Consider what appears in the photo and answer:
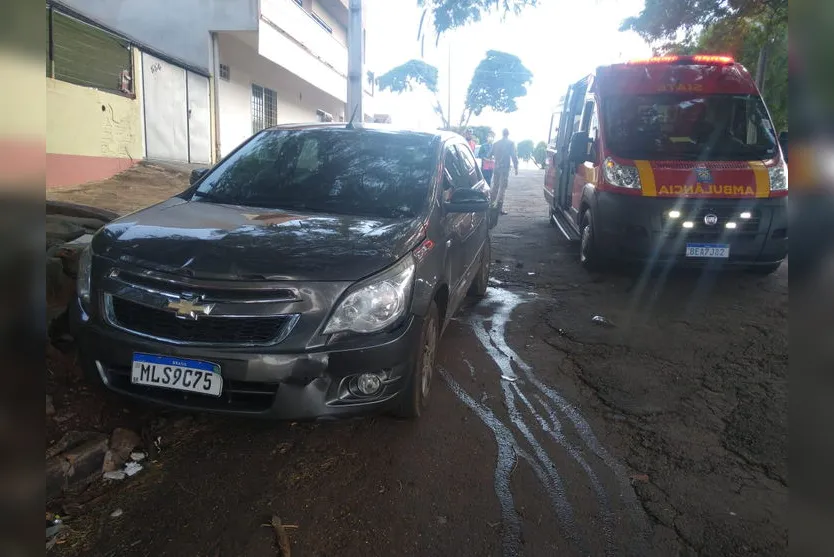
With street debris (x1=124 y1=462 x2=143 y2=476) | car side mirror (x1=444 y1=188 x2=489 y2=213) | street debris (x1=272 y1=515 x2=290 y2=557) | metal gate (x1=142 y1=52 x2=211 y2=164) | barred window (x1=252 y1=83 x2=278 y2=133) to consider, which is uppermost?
barred window (x1=252 y1=83 x2=278 y2=133)

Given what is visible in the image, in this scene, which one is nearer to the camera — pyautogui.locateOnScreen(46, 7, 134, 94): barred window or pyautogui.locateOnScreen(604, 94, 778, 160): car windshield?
pyautogui.locateOnScreen(604, 94, 778, 160): car windshield

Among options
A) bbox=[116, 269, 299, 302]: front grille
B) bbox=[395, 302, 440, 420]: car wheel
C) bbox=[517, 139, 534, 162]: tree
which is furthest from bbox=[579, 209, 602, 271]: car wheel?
bbox=[517, 139, 534, 162]: tree

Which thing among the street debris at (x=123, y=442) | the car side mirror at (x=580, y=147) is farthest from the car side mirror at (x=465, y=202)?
the car side mirror at (x=580, y=147)

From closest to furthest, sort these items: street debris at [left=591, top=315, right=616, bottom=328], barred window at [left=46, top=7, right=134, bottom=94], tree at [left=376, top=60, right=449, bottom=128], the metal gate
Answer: street debris at [left=591, top=315, right=616, bottom=328], barred window at [left=46, top=7, right=134, bottom=94], the metal gate, tree at [left=376, top=60, right=449, bottom=128]

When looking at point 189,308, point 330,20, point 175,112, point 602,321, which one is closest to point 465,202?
point 189,308

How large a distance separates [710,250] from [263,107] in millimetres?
14264

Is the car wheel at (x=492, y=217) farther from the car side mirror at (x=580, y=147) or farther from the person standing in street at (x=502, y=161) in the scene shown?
the person standing in street at (x=502, y=161)

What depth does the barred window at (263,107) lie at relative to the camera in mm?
15938

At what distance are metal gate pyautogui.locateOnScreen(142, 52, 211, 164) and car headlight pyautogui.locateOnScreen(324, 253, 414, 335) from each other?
31.4ft

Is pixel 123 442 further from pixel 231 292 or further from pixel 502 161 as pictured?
pixel 502 161

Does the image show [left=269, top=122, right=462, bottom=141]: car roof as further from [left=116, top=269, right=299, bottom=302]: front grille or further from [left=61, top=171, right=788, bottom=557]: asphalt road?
[left=116, top=269, right=299, bottom=302]: front grille

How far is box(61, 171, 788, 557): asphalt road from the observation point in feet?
7.09
